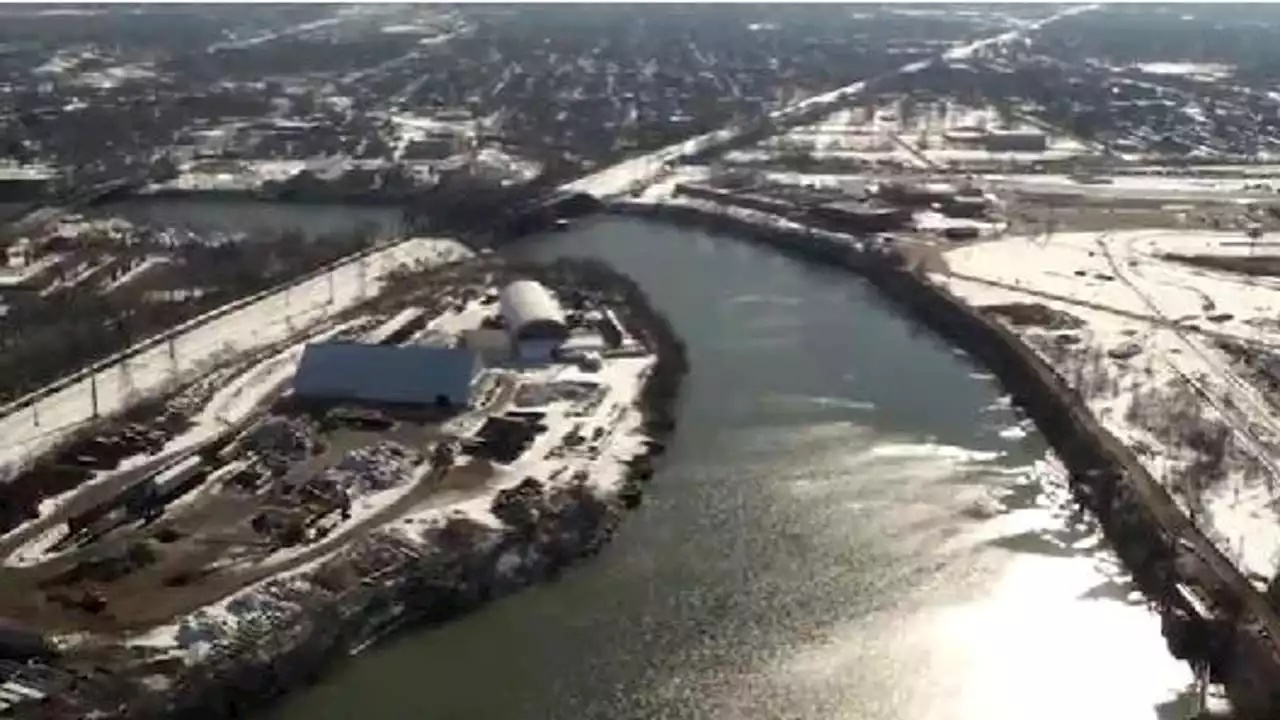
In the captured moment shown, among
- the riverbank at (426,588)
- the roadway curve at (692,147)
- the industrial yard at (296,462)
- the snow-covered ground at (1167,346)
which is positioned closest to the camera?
the riverbank at (426,588)

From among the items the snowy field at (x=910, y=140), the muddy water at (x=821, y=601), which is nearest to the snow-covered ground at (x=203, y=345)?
the muddy water at (x=821, y=601)

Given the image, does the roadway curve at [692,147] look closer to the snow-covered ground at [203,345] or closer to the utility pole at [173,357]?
the snow-covered ground at [203,345]

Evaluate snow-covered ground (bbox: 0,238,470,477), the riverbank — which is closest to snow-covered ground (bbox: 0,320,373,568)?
snow-covered ground (bbox: 0,238,470,477)

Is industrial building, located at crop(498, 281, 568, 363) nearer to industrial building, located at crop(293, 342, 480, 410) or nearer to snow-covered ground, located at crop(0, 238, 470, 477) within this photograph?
industrial building, located at crop(293, 342, 480, 410)

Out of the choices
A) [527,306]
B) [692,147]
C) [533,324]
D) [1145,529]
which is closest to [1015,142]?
[692,147]

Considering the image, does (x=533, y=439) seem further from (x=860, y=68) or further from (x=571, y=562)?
(x=860, y=68)
